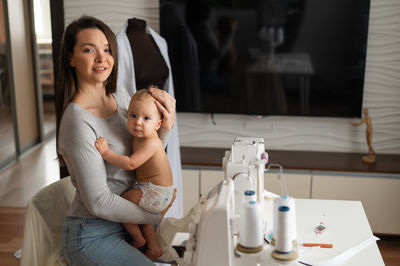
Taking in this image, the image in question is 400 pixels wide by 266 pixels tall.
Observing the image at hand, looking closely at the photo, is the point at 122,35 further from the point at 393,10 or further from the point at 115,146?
the point at 393,10

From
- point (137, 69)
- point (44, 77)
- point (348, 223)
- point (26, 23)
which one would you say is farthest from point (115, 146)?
point (44, 77)

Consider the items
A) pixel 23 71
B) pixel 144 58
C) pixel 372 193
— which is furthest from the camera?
pixel 23 71

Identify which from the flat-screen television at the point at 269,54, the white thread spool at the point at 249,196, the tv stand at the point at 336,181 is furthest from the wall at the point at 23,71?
the white thread spool at the point at 249,196

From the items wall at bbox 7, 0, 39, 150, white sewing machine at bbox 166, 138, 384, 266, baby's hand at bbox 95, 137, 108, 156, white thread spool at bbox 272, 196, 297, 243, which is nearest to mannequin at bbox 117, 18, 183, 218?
white sewing machine at bbox 166, 138, 384, 266

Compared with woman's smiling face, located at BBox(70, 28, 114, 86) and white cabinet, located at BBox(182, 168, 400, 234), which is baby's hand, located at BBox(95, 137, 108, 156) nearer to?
woman's smiling face, located at BBox(70, 28, 114, 86)

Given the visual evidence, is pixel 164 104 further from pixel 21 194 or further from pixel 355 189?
pixel 21 194

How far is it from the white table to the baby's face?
53 centimetres

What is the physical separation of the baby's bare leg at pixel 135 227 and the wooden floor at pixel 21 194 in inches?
61.9

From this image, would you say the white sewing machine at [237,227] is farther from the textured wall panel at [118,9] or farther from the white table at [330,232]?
the textured wall panel at [118,9]

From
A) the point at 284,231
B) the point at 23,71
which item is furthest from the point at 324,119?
the point at 23,71

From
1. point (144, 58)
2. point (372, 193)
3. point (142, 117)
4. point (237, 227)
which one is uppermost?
point (144, 58)

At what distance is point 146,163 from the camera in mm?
1724

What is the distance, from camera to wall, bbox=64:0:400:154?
321 cm

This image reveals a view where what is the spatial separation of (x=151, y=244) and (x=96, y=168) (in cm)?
40
